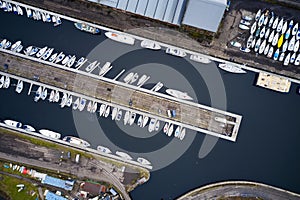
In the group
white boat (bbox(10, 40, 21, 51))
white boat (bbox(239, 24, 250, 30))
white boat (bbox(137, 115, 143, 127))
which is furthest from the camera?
white boat (bbox(10, 40, 21, 51))

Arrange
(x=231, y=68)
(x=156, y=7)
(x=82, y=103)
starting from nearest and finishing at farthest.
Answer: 1. (x=156, y=7)
2. (x=231, y=68)
3. (x=82, y=103)

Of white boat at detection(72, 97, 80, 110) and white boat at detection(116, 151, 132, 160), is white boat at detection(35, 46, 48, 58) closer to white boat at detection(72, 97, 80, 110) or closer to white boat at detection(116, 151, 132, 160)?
white boat at detection(72, 97, 80, 110)

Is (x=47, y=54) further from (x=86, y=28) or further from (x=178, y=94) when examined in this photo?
(x=178, y=94)

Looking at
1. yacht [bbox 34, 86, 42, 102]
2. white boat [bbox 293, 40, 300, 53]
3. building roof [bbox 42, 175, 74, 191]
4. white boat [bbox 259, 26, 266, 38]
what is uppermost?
white boat [bbox 259, 26, 266, 38]

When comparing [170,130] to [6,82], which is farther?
[6,82]

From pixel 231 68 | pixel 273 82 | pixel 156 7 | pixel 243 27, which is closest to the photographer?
pixel 156 7

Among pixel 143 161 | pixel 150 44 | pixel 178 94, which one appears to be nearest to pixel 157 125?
pixel 178 94

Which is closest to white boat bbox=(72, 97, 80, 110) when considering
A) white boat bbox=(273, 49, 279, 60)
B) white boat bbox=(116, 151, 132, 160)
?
white boat bbox=(116, 151, 132, 160)
